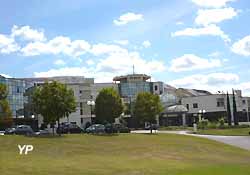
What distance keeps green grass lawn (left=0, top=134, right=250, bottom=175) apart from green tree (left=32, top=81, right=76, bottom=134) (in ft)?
17.7

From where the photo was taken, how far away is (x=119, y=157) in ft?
129

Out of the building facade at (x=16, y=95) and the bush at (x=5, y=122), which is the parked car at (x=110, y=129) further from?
the building facade at (x=16, y=95)

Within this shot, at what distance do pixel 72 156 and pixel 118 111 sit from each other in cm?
3527

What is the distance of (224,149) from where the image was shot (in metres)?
49.0

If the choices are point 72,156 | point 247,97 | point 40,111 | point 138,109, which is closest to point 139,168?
point 72,156

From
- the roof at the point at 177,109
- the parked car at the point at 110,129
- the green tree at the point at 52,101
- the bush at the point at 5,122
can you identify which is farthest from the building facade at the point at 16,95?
the green tree at the point at 52,101

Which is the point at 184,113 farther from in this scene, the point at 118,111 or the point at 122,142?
the point at 122,142

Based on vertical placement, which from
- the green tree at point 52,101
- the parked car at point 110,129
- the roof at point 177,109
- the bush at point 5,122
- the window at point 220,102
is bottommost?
the parked car at point 110,129

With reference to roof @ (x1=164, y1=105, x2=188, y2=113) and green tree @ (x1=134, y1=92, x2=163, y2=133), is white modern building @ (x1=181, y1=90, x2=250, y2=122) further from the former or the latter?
green tree @ (x1=134, y1=92, x2=163, y2=133)

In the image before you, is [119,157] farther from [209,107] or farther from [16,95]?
[209,107]

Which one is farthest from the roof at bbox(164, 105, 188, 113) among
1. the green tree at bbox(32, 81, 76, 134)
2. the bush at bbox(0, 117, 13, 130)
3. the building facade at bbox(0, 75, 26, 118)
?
the green tree at bbox(32, 81, 76, 134)

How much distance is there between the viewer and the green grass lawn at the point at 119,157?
28750 mm

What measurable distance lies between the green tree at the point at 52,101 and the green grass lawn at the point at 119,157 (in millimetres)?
5397

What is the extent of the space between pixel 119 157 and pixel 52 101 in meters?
18.6
